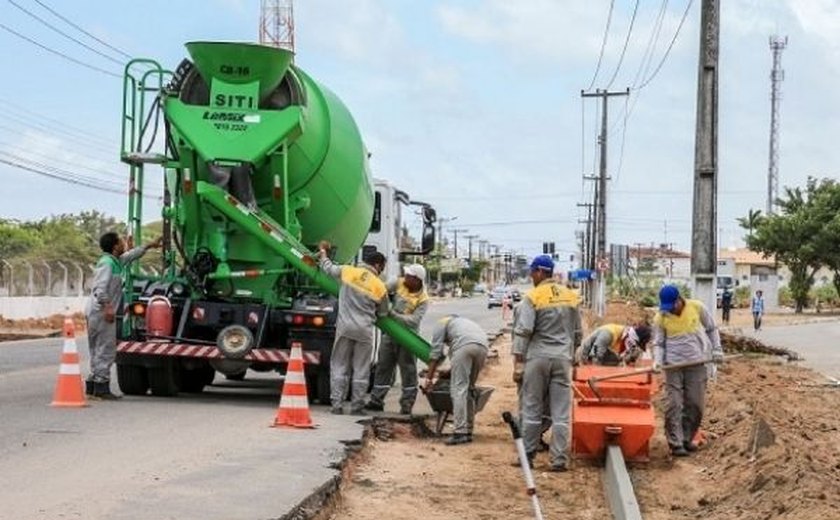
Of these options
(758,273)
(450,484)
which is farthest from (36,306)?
(758,273)

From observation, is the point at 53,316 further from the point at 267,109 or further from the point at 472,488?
the point at 472,488

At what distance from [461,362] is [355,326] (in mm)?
1561

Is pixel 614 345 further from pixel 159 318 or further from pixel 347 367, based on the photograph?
pixel 159 318

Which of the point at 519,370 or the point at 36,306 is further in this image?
the point at 36,306

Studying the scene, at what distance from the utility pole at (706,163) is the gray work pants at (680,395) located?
602 cm

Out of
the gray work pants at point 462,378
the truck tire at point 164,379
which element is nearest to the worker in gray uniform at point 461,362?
the gray work pants at point 462,378

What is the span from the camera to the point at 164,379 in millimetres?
14891

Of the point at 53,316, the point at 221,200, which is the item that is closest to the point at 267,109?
the point at 221,200

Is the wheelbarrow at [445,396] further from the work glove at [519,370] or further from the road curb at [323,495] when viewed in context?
the road curb at [323,495]

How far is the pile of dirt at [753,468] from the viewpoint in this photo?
9.02 meters

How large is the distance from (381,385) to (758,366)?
11642 millimetres

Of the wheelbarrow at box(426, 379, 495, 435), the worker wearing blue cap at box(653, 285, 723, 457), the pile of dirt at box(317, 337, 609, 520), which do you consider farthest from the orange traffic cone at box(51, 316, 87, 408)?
the worker wearing blue cap at box(653, 285, 723, 457)

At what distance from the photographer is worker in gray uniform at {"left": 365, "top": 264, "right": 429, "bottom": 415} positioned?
14.3 m

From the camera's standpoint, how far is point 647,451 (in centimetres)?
1195
